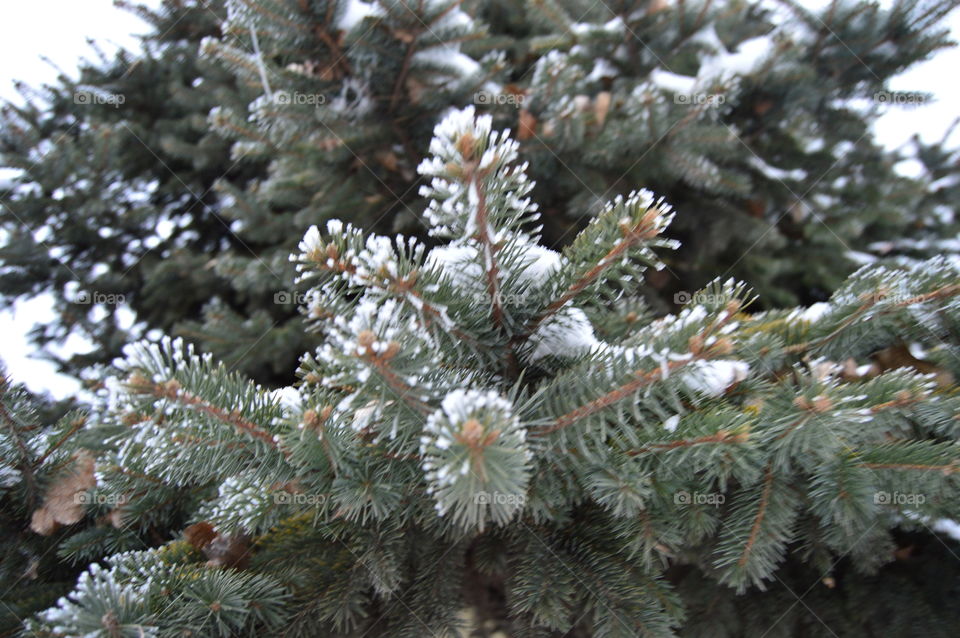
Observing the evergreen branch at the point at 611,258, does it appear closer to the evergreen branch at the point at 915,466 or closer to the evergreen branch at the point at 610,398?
the evergreen branch at the point at 610,398

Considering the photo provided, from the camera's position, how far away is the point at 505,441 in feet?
1.74

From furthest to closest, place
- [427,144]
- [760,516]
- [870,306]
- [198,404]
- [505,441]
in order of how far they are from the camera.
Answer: [427,144]
[870,306]
[760,516]
[198,404]
[505,441]

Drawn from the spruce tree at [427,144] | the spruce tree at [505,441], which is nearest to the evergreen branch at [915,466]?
the spruce tree at [505,441]

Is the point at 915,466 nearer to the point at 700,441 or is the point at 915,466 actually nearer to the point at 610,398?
the point at 700,441

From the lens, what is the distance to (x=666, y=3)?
5.62ft

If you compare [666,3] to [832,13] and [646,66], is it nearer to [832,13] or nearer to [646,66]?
[646,66]

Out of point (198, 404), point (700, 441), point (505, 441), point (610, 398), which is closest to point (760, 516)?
point (700, 441)

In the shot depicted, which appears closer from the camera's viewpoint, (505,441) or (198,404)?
(505,441)

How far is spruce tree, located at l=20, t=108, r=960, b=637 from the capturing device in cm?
62

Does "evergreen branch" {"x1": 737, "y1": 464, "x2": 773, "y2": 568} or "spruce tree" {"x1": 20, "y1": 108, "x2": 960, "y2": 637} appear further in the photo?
"evergreen branch" {"x1": 737, "y1": 464, "x2": 773, "y2": 568}

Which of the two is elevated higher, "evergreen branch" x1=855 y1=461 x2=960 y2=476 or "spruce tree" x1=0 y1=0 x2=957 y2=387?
"spruce tree" x1=0 y1=0 x2=957 y2=387

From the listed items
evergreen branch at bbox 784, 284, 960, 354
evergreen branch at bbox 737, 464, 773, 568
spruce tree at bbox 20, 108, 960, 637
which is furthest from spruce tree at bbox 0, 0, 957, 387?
evergreen branch at bbox 737, 464, 773, 568

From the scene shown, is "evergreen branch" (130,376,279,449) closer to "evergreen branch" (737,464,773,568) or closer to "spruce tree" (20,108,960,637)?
"spruce tree" (20,108,960,637)

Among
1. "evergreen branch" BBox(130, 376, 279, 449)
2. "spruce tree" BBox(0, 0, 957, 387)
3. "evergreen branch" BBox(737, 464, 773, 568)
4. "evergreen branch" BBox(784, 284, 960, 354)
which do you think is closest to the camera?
"evergreen branch" BBox(130, 376, 279, 449)
